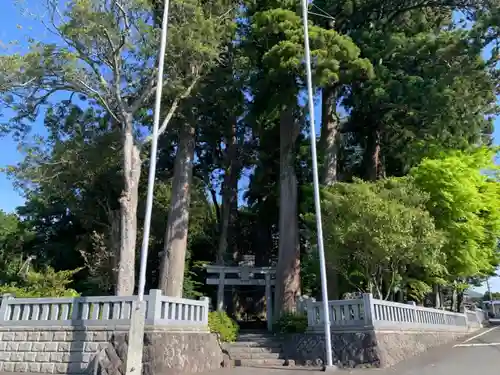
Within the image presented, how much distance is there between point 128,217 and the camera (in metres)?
10.4

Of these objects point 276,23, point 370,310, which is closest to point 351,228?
point 370,310

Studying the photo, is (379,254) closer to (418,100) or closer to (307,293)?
(418,100)

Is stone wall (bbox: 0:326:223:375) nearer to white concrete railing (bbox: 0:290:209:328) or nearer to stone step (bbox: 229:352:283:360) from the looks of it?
white concrete railing (bbox: 0:290:209:328)

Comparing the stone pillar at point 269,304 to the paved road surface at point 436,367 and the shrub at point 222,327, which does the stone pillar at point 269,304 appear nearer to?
the shrub at point 222,327

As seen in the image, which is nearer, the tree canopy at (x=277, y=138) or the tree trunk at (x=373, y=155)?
the tree canopy at (x=277, y=138)

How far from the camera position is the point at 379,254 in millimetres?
10438

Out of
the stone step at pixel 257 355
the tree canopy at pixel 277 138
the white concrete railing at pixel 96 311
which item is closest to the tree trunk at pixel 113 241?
the tree canopy at pixel 277 138

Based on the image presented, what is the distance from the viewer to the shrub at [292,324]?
437 inches

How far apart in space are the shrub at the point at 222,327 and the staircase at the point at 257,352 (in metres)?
0.24

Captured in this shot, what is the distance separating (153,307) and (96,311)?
4.32ft

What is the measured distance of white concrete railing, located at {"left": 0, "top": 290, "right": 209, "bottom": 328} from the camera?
8.07 m

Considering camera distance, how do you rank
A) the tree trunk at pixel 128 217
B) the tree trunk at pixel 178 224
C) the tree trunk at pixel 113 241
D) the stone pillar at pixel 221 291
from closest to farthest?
the tree trunk at pixel 128 217 < the tree trunk at pixel 178 224 < the tree trunk at pixel 113 241 < the stone pillar at pixel 221 291

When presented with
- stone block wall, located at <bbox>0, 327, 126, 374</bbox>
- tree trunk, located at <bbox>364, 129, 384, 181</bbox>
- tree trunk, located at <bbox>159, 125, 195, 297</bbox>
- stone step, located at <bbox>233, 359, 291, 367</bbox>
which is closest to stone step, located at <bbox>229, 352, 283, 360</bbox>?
stone step, located at <bbox>233, 359, 291, 367</bbox>

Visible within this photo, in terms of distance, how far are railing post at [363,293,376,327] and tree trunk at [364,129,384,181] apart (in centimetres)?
845
